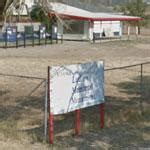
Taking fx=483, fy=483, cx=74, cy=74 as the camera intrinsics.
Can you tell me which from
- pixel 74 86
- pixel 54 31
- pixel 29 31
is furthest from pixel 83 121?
pixel 54 31

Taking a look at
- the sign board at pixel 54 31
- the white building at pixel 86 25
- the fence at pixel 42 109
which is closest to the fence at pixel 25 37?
the sign board at pixel 54 31

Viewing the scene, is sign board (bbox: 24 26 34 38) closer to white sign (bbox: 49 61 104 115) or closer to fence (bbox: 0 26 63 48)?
fence (bbox: 0 26 63 48)

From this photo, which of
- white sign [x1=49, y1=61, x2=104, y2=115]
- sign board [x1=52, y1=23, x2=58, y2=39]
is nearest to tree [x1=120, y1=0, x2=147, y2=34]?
sign board [x1=52, y1=23, x2=58, y2=39]

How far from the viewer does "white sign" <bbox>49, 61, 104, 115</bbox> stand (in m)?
8.88

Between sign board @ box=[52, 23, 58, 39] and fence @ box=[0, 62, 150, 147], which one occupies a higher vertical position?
sign board @ box=[52, 23, 58, 39]

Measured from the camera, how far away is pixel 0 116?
38.2 feet

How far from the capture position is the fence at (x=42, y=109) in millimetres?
9898

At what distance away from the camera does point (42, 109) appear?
12.6 m

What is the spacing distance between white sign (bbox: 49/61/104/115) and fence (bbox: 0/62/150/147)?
2.31 feet

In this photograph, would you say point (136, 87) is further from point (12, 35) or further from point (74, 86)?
point (12, 35)

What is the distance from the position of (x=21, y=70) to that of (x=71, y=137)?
43.1ft

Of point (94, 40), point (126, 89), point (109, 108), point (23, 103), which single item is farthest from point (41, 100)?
point (94, 40)

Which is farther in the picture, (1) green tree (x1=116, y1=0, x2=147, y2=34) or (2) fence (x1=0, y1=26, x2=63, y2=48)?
(1) green tree (x1=116, y1=0, x2=147, y2=34)

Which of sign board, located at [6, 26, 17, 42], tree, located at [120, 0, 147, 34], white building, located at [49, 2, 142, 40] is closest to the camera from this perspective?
sign board, located at [6, 26, 17, 42]
